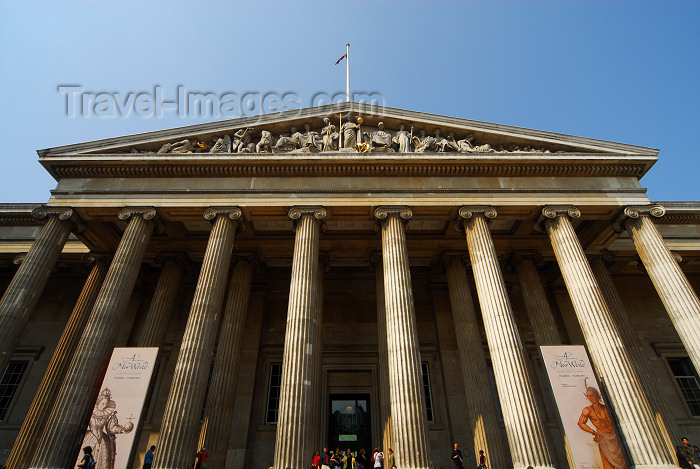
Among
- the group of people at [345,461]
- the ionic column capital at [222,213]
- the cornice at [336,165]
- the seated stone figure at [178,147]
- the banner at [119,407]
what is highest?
the seated stone figure at [178,147]

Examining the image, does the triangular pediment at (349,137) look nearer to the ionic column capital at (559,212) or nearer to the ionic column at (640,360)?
the ionic column capital at (559,212)

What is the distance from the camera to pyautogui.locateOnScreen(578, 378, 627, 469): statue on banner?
447 inches

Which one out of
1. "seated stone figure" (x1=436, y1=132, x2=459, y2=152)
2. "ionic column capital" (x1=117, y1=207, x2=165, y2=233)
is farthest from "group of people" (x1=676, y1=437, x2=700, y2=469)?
"ionic column capital" (x1=117, y1=207, x2=165, y2=233)

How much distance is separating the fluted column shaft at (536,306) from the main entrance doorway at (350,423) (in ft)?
26.4

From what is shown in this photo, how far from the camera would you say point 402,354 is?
13.1m

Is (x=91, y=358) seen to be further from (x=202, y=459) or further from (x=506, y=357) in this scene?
(x=506, y=357)

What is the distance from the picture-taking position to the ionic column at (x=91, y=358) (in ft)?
39.4

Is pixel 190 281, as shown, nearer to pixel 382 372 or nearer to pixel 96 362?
pixel 96 362


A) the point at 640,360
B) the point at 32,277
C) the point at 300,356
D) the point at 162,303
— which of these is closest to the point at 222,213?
the point at 162,303

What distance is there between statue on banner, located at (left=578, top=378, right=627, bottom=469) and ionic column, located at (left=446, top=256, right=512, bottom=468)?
361 centimetres

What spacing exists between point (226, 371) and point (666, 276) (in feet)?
53.5

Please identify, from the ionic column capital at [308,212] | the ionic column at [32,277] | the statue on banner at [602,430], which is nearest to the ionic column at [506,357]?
the statue on banner at [602,430]

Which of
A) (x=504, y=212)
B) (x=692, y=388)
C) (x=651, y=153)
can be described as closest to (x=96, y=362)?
(x=504, y=212)

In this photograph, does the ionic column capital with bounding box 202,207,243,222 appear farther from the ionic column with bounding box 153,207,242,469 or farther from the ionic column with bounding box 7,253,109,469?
the ionic column with bounding box 7,253,109,469
